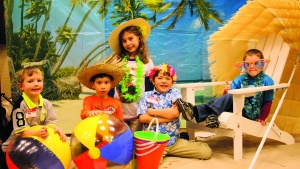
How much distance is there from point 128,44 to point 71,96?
142 cm

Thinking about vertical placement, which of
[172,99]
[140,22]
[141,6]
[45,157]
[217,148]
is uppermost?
[141,6]

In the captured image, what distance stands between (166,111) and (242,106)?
2.21ft

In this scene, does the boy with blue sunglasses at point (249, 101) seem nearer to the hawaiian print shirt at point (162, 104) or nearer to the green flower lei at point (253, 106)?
the green flower lei at point (253, 106)

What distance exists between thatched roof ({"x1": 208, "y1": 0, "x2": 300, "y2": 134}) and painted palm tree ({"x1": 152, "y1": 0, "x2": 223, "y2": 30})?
725 mm

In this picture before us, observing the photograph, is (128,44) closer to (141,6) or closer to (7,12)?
(141,6)

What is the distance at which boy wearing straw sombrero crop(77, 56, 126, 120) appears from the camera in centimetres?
288

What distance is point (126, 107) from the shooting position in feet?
10.8

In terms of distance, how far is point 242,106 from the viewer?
3014 mm

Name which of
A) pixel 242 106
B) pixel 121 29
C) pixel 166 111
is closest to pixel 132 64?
pixel 121 29

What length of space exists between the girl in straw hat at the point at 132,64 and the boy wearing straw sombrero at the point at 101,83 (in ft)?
0.79

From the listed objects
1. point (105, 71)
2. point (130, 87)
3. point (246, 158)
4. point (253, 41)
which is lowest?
point (246, 158)

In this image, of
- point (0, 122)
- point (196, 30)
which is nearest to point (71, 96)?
point (0, 122)

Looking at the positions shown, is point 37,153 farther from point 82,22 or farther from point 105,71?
point 82,22

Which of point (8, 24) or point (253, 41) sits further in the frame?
point (8, 24)
